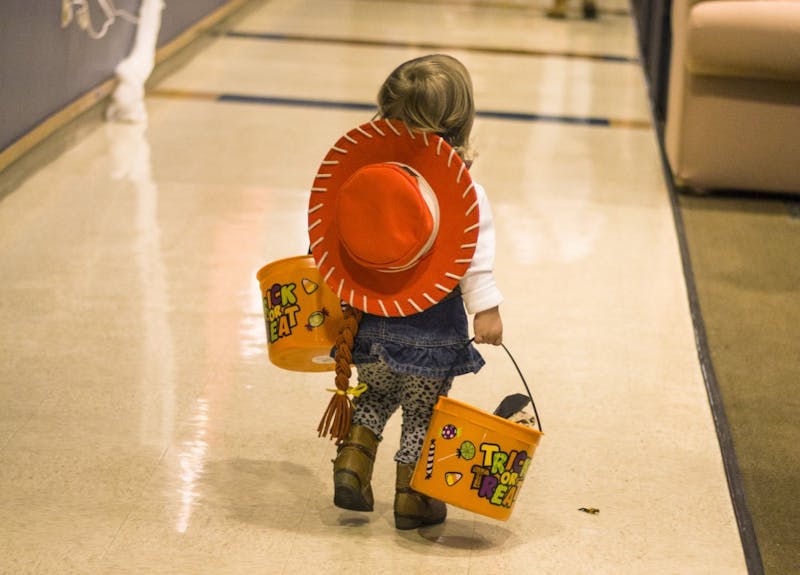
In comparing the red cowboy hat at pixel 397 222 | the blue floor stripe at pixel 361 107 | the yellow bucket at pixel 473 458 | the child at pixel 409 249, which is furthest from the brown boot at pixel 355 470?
the blue floor stripe at pixel 361 107

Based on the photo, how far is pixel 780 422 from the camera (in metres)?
2.62

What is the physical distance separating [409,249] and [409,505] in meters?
0.49

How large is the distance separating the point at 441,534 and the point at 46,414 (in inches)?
35.2

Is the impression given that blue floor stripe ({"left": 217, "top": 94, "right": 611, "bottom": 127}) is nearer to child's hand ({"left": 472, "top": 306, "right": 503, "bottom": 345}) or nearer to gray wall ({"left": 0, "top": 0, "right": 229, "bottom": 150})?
gray wall ({"left": 0, "top": 0, "right": 229, "bottom": 150})

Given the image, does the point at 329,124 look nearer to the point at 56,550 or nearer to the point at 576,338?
the point at 576,338

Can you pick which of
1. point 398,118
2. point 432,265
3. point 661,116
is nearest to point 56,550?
point 432,265

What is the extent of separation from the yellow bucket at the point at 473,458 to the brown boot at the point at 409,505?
0.10m

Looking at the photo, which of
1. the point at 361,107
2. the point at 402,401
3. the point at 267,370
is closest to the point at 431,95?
the point at 402,401

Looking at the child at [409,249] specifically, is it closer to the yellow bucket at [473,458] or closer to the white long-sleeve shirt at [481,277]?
the white long-sleeve shirt at [481,277]

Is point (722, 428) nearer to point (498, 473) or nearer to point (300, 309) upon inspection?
point (498, 473)

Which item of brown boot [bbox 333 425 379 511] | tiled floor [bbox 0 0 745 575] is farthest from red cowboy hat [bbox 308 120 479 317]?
tiled floor [bbox 0 0 745 575]

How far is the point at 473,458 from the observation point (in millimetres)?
1920

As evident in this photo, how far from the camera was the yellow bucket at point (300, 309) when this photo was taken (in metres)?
2.05

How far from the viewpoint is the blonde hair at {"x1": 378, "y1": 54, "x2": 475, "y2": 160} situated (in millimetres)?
1888
